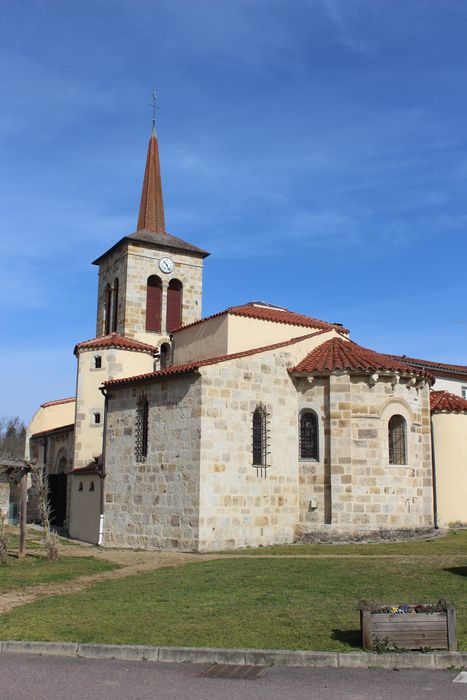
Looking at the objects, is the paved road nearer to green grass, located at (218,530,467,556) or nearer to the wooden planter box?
the wooden planter box

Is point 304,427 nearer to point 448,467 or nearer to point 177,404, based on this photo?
point 177,404

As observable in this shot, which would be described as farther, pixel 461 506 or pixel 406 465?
pixel 461 506

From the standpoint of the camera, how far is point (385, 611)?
8.12 m

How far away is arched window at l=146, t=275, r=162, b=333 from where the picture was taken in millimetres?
34781

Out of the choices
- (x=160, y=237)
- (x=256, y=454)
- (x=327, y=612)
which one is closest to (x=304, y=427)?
(x=256, y=454)

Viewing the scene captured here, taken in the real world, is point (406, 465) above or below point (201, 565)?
above

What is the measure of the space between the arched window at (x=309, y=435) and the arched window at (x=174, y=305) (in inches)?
569

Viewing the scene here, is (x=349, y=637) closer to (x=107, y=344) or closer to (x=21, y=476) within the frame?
(x=21, y=476)

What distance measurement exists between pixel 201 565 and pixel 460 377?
24.4 meters

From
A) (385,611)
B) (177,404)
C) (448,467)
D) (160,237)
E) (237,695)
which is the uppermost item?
(160,237)

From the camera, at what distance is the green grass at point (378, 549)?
17.5 m

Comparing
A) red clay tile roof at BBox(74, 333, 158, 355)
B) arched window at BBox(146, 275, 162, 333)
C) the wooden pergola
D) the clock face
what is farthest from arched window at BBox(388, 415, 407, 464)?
the clock face

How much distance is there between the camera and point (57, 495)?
31406 millimetres

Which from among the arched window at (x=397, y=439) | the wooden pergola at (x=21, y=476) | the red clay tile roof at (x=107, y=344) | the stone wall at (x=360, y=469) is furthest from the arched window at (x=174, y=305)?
the wooden pergola at (x=21, y=476)
